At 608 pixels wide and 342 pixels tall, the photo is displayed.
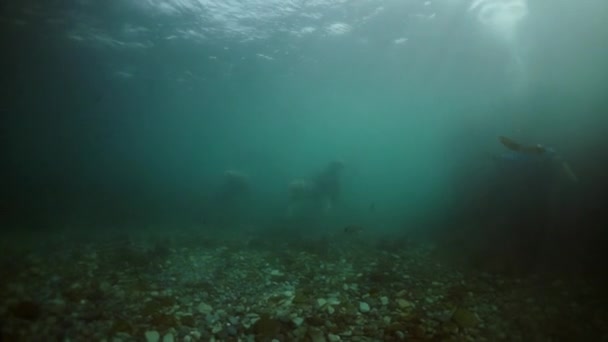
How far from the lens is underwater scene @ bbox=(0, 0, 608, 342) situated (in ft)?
18.2

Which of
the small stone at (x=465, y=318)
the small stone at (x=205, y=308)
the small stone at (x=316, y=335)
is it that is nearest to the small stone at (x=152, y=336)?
the small stone at (x=205, y=308)

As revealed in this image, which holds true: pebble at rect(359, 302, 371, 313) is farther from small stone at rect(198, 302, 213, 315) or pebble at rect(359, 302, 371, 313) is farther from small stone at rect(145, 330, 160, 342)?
small stone at rect(145, 330, 160, 342)

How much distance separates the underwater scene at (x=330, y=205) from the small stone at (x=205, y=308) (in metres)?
0.04

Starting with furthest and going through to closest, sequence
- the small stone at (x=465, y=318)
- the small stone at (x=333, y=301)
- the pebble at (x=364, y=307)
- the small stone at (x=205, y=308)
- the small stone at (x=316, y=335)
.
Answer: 1. the small stone at (x=333, y=301)
2. the pebble at (x=364, y=307)
3. the small stone at (x=205, y=308)
4. the small stone at (x=465, y=318)
5. the small stone at (x=316, y=335)

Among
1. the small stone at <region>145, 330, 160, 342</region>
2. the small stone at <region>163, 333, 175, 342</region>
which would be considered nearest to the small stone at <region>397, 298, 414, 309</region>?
the small stone at <region>163, 333, 175, 342</region>

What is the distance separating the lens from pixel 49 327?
15.1ft

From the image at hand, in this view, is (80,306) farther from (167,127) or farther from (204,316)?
(167,127)

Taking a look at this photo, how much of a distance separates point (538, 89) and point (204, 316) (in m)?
23.0

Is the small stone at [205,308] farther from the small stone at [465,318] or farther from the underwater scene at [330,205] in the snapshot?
the small stone at [465,318]

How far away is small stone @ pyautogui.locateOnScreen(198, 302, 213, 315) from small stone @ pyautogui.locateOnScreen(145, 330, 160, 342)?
0.91m

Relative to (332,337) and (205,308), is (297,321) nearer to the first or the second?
(332,337)

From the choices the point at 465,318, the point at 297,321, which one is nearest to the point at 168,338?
the point at 297,321

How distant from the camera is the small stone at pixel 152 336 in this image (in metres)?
4.78

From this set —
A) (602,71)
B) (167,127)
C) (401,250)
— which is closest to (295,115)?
(167,127)
